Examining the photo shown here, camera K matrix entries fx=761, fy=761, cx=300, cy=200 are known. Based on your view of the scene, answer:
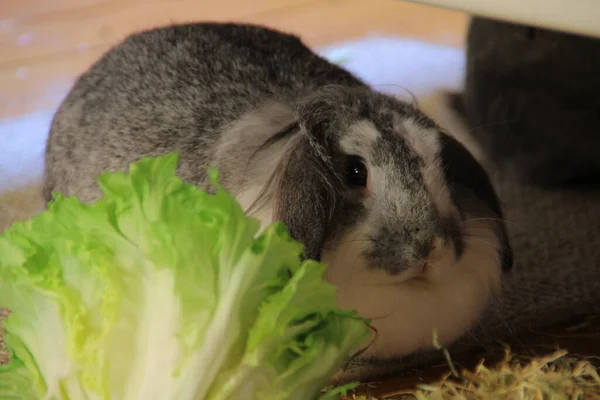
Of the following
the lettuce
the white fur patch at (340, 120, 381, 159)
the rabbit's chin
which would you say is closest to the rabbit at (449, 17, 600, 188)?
the rabbit's chin

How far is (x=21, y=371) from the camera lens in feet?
3.23

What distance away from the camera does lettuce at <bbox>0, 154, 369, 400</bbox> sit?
35.3 inches

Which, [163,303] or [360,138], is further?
[360,138]

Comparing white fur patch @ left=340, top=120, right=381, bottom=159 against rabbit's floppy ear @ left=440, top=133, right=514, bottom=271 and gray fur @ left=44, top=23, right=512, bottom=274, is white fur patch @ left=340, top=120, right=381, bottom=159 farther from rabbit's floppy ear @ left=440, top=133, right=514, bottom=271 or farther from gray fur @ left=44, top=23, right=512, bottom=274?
rabbit's floppy ear @ left=440, top=133, right=514, bottom=271

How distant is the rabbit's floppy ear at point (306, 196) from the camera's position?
1.21m

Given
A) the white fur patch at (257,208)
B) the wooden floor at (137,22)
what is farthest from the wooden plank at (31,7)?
the white fur patch at (257,208)

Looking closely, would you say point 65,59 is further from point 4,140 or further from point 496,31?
point 496,31

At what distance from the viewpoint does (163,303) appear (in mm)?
897

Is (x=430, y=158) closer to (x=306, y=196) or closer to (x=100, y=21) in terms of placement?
(x=306, y=196)

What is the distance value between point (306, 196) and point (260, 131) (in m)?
0.24

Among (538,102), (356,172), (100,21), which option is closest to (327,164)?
(356,172)

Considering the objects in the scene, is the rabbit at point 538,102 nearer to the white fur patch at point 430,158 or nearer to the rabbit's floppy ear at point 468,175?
the rabbit's floppy ear at point 468,175

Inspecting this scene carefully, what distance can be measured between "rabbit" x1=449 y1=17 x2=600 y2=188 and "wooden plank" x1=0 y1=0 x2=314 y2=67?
4.52 feet

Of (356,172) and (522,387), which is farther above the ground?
(356,172)
